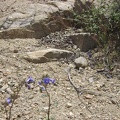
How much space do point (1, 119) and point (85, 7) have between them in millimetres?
2247

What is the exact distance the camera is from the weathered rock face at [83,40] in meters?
3.58

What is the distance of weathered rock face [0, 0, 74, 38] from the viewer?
345 cm

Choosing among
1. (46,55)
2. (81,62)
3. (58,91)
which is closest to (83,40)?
(81,62)

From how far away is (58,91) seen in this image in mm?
2627

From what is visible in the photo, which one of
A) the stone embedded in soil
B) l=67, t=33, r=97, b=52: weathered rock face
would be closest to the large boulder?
l=67, t=33, r=97, b=52: weathered rock face

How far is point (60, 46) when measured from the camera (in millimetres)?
3416

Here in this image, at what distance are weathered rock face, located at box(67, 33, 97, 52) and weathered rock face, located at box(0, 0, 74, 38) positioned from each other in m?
0.26

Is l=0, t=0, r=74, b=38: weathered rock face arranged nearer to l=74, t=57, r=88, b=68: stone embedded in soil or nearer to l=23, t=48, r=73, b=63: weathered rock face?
l=23, t=48, r=73, b=63: weathered rock face

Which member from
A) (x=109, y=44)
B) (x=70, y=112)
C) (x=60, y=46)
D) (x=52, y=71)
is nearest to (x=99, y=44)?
(x=109, y=44)

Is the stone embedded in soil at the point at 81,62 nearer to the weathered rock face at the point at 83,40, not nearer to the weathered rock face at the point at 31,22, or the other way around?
the weathered rock face at the point at 83,40

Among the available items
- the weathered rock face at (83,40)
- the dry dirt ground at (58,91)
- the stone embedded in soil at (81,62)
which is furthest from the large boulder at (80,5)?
the stone embedded in soil at (81,62)

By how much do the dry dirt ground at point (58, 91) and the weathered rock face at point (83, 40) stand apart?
420 mm

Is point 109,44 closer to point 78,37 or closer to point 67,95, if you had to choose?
point 78,37

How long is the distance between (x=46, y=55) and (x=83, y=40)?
71cm
